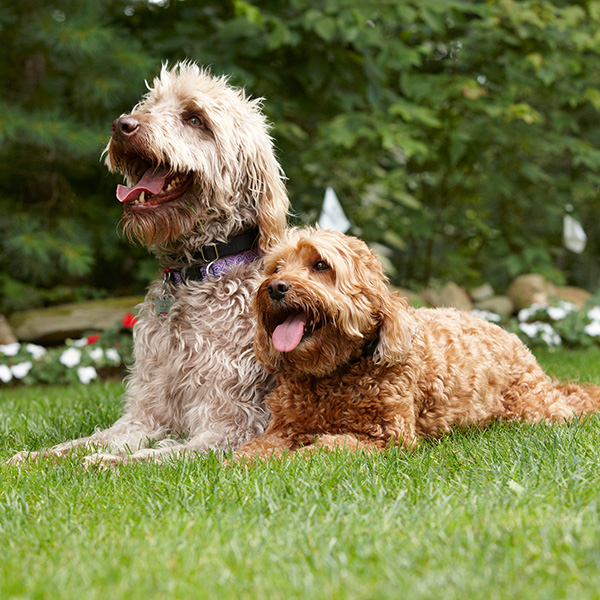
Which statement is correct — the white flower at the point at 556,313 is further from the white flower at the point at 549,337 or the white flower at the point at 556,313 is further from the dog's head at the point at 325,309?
the dog's head at the point at 325,309

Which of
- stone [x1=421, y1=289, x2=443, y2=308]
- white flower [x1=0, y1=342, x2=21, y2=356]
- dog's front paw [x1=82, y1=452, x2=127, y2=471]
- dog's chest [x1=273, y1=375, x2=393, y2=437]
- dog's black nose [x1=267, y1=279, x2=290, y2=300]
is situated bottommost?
white flower [x1=0, y1=342, x2=21, y2=356]

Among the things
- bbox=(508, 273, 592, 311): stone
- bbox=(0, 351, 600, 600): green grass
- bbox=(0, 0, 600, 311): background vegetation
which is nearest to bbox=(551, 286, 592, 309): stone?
bbox=(508, 273, 592, 311): stone

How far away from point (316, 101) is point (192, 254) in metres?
4.12

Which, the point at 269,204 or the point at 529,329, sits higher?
the point at 269,204

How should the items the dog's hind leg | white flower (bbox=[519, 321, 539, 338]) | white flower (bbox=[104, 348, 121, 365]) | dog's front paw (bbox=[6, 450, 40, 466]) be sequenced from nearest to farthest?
dog's front paw (bbox=[6, 450, 40, 466]) < the dog's hind leg < white flower (bbox=[104, 348, 121, 365]) < white flower (bbox=[519, 321, 539, 338])

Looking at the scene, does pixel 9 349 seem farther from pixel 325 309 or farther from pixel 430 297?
pixel 325 309

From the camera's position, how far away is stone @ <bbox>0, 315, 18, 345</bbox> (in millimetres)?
7566

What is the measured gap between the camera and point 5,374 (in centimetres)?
699

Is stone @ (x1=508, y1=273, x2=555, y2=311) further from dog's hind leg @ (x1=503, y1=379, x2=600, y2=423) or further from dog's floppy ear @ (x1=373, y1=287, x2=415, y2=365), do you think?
dog's floppy ear @ (x1=373, y1=287, x2=415, y2=365)

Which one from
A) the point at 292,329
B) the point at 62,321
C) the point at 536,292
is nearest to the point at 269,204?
the point at 292,329

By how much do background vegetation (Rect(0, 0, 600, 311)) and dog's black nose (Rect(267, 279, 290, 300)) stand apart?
3294 mm

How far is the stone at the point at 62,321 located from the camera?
779cm

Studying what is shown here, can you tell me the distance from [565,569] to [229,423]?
6.12 ft

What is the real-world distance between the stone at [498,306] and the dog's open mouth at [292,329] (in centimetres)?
691
